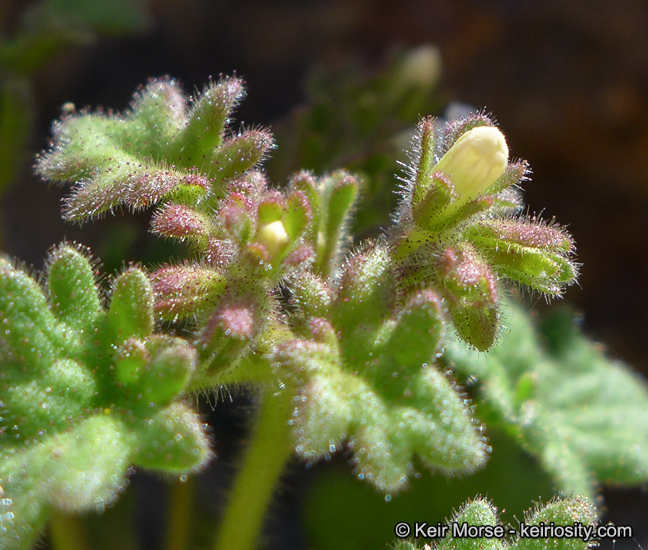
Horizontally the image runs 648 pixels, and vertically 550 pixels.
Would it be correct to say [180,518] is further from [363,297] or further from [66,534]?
[363,297]

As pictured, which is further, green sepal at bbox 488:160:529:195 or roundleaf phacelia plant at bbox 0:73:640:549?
green sepal at bbox 488:160:529:195

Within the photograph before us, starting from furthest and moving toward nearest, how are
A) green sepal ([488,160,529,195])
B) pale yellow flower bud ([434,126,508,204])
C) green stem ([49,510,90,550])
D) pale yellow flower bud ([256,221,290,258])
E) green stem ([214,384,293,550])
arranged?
green stem ([49,510,90,550])
green stem ([214,384,293,550])
green sepal ([488,160,529,195])
pale yellow flower bud ([434,126,508,204])
pale yellow flower bud ([256,221,290,258])

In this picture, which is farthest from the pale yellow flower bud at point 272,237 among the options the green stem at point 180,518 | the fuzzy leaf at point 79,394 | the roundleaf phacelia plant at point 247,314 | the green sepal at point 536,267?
the green stem at point 180,518

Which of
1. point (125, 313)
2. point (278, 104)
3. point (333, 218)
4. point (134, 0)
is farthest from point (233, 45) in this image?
point (125, 313)

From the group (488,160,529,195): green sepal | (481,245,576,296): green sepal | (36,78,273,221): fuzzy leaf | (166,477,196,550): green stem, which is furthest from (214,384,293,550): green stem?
(488,160,529,195): green sepal

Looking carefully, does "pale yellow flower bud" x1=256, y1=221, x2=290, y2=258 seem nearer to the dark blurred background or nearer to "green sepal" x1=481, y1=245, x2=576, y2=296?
"green sepal" x1=481, y1=245, x2=576, y2=296

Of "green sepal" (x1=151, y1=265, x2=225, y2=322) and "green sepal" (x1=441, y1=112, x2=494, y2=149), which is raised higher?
"green sepal" (x1=441, y1=112, x2=494, y2=149)
